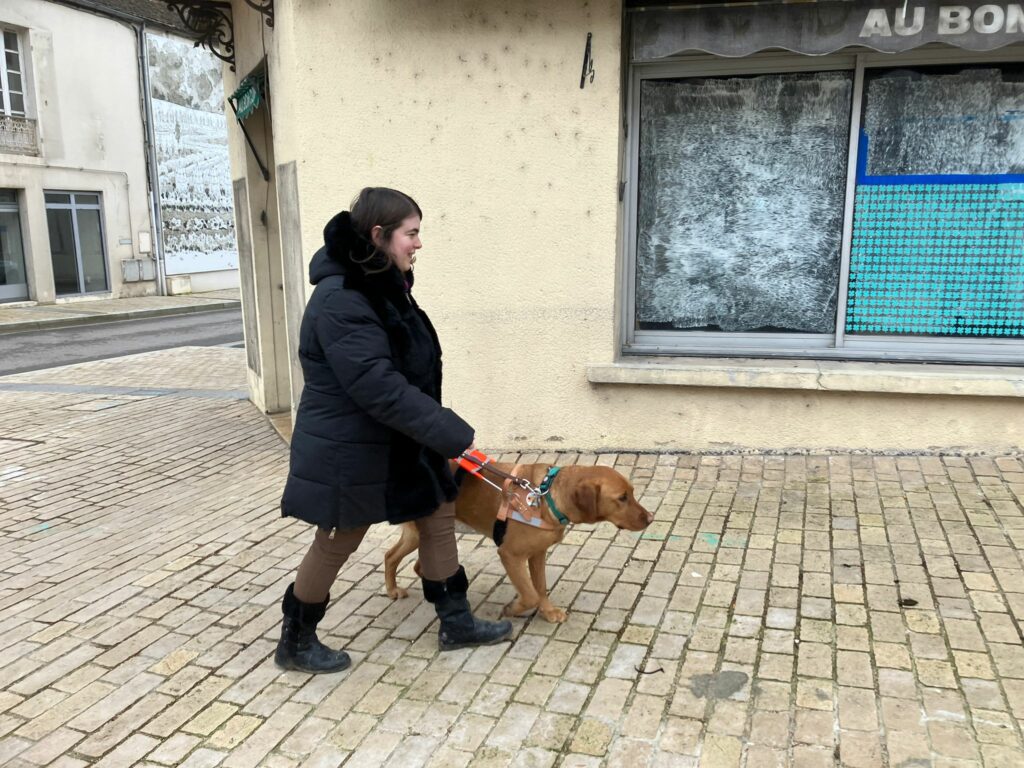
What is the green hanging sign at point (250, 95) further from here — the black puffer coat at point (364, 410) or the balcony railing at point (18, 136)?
the balcony railing at point (18, 136)

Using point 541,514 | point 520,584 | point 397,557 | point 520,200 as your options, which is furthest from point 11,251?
point 541,514

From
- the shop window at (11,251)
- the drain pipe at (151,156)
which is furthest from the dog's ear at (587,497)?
the drain pipe at (151,156)

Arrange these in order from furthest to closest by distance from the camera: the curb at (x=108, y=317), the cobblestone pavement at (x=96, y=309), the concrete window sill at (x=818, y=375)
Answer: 1. the cobblestone pavement at (x=96, y=309)
2. the curb at (x=108, y=317)
3. the concrete window sill at (x=818, y=375)

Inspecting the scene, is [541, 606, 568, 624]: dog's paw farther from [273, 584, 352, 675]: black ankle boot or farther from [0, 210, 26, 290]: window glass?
[0, 210, 26, 290]: window glass

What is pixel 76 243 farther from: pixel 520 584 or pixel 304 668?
pixel 520 584

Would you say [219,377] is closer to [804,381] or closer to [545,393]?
[545,393]

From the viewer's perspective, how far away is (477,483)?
3.52 m

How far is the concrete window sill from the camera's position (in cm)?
523

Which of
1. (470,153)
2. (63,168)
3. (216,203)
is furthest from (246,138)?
(216,203)

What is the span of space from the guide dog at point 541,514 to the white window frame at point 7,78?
67.7 ft

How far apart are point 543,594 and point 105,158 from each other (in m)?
22.0

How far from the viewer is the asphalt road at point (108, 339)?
1267 cm

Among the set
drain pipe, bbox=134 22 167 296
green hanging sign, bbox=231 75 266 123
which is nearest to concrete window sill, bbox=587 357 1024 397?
green hanging sign, bbox=231 75 266 123

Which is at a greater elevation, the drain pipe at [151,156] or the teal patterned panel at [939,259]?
the drain pipe at [151,156]
